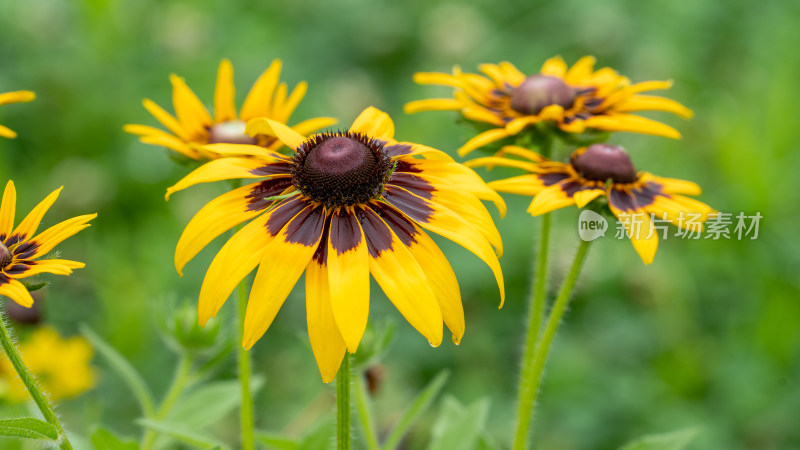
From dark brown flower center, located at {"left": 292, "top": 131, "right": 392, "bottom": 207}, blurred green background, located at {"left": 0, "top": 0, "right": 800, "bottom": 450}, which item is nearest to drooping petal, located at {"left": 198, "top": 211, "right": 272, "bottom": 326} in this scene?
dark brown flower center, located at {"left": 292, "top": 131, "right": 392, "bottom": 207}

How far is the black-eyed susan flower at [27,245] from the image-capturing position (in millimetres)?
1047

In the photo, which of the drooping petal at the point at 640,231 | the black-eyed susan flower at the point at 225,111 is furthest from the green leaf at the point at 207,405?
A: the drooping petal at the point at 640,231

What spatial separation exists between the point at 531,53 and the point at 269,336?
1948 millimetres

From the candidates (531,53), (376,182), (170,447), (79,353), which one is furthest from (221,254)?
(531,53)

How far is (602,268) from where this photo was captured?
3.16 m

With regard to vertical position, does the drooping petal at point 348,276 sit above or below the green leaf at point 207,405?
above

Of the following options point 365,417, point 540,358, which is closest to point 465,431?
point 365,417

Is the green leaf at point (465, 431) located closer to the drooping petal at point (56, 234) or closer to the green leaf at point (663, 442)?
the green leaf at point (663, 442)

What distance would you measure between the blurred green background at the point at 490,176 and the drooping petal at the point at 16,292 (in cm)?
122

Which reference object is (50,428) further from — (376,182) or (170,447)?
(170,447)

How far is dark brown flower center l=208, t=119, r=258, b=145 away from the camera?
157cm

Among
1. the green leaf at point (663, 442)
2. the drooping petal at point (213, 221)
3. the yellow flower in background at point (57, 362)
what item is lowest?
the yellow flower in background at point (57, 362)

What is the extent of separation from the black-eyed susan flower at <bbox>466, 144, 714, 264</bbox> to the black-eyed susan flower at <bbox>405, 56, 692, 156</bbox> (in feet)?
0.17

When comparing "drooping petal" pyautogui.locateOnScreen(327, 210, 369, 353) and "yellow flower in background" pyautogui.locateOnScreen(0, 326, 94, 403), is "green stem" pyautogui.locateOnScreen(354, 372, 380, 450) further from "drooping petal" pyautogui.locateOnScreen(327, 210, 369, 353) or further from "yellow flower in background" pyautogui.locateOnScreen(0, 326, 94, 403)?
"yellow flower in background" pyautogui.locateOnScreen(0, 326, 94, 403)
